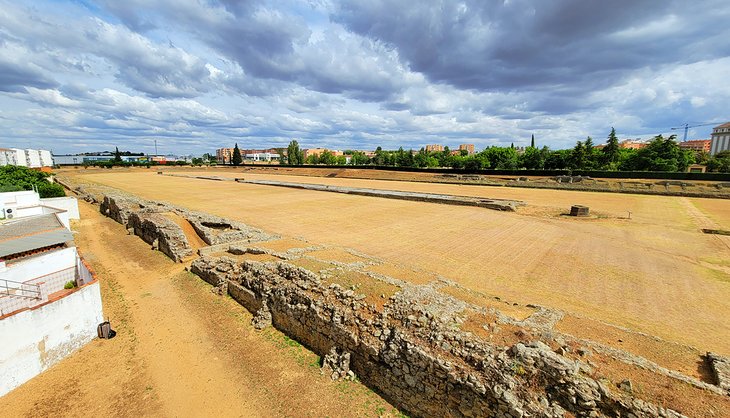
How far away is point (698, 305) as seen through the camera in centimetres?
1036

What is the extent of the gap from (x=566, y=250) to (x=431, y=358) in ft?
44.9

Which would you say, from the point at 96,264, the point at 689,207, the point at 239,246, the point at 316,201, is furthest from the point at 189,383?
the point at 689,207

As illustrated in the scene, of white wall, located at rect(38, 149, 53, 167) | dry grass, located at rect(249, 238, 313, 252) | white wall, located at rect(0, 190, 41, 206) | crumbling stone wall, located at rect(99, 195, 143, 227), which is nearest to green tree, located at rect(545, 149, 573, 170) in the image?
dry grass, located at rect(249, 238, 313, 252)

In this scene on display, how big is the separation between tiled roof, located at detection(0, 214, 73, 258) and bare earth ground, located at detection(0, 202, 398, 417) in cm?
404

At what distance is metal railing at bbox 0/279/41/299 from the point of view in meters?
10.4

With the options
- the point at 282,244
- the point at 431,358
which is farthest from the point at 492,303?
the point at 282,244

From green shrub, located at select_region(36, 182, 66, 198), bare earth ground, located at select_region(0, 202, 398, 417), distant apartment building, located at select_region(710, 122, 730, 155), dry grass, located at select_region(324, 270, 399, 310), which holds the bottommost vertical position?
bare earth ground, located at select_region(0, 202, 398, 417)

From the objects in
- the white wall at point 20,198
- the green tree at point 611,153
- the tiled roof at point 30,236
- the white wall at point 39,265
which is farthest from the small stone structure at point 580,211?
the green tree at point 611,153

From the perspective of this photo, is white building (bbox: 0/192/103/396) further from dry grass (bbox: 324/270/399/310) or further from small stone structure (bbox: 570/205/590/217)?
small stone structure (bbox: 570/205/590/217)

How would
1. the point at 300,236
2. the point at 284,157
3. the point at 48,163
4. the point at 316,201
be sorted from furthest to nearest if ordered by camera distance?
1. the point at 284,157
2. the point at 48,163
3. the point at 316,201
4. the point at 300,236

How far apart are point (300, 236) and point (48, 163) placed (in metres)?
143

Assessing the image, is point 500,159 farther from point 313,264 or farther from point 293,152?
point 313,264

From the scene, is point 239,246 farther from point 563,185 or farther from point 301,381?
point 563,185

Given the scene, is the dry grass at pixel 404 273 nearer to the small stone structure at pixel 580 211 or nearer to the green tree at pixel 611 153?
the small stone structure at pixel 580 211
